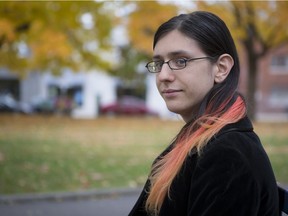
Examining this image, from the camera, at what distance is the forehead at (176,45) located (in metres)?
1.64

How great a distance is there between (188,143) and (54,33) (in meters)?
15.6

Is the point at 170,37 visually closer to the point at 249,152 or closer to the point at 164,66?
the point at 164,66

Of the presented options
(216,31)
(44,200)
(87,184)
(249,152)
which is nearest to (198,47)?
(216,31)

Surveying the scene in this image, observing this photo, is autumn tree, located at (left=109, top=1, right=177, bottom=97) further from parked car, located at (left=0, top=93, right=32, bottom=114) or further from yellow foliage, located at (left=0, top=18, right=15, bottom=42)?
parked car, located at (left=0, top=93, right=32, bottom=114)

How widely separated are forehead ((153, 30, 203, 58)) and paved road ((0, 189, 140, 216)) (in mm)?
3894

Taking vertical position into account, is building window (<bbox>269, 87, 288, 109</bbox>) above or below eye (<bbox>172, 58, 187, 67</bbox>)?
below

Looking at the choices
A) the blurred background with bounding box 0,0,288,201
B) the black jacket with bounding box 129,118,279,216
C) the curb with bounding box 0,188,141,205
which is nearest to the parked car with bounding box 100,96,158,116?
the blurred background with bounding box 0,0,288,201

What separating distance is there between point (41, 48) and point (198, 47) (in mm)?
16734

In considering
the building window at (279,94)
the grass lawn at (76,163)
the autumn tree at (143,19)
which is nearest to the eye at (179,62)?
the grass lawn at (76,163)

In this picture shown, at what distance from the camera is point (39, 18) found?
40.1 feet

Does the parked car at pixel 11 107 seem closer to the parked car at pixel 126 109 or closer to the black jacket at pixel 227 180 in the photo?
the parked car at pixel 126 109

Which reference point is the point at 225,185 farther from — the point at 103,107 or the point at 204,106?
the point at 103,107

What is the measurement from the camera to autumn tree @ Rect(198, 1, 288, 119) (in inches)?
584

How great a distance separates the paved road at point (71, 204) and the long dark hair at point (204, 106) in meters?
3.80
